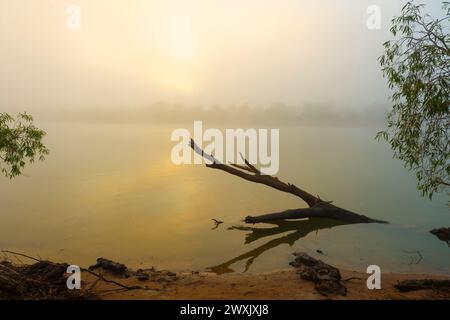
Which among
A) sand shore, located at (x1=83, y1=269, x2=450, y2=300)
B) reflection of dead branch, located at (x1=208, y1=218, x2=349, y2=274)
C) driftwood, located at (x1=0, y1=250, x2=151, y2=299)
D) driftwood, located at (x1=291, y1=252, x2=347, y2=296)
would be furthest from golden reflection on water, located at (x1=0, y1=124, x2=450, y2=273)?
driftwood, located at (x1=0, y1=250, x2=151, y2=299)

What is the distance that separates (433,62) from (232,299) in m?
9.04

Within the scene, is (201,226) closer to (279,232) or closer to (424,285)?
(279,232)

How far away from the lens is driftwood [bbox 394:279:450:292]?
1024 cm

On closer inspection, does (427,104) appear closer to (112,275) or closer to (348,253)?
(348,253)

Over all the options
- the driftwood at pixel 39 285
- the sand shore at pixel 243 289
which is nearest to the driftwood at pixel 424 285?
the sand shore at pixel 243 289

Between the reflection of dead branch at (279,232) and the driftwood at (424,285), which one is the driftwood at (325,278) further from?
the reflection of dead branch at (279,232)

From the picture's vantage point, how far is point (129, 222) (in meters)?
22.4

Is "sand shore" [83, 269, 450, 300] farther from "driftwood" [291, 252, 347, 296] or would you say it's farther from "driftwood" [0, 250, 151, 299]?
"driftwood" [0, 250, 151, 299]

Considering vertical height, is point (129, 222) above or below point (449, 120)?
below

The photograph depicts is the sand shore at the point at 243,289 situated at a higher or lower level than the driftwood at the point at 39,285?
lower

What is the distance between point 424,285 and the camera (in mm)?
10391

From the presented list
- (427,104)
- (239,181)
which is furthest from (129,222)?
(239,181)

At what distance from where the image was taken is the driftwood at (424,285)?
1024 centimetres

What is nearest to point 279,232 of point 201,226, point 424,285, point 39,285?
point 201,226
